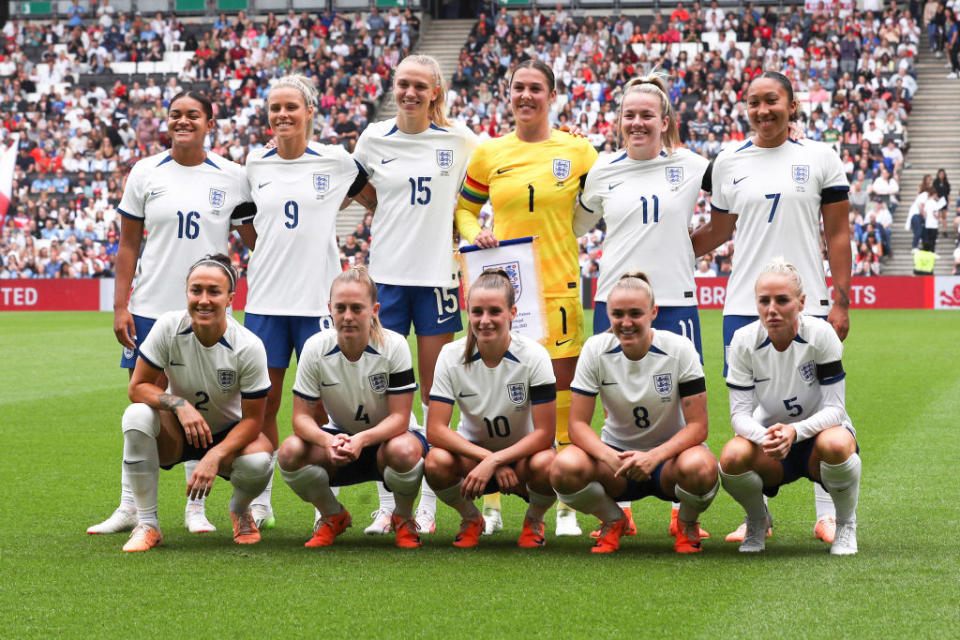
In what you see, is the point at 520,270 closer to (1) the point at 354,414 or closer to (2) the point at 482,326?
(2) the point at 482,326

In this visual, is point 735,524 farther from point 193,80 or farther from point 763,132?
point 193,80

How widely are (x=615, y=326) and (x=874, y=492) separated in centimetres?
232

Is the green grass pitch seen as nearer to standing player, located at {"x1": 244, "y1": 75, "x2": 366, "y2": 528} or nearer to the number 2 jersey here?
standing player, located at {"x1": 244, "y1": 75, "x2": 366, "y2": 528}

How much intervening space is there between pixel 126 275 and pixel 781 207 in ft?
10.7

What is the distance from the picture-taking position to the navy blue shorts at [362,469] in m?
5.74

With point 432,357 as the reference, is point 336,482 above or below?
below

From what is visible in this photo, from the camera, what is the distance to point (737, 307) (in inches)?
237

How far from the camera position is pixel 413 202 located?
21.4ft

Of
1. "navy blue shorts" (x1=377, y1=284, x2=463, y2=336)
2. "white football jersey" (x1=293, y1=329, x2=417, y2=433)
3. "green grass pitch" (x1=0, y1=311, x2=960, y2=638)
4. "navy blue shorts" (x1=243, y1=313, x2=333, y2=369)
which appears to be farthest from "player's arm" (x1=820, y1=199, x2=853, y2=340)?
"navy blue shorts" (x1=243, y1=313, x2=333, y2=369)

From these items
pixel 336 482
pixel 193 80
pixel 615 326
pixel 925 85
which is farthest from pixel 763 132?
pixel 193 80

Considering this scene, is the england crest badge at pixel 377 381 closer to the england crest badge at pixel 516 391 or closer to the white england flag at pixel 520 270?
the england crest badge at pixel 516 391

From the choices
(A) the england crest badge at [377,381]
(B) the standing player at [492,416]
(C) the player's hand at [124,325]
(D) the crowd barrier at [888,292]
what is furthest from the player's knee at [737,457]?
(D) the crowd barrier at [888,292]

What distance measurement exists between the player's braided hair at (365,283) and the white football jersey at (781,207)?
1.72 m

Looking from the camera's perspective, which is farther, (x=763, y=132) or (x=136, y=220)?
(x=136, y=220)
